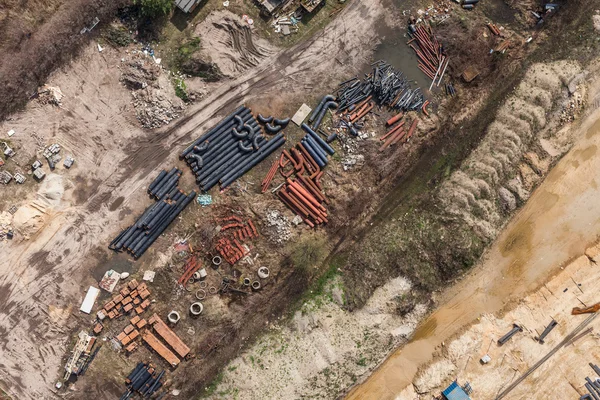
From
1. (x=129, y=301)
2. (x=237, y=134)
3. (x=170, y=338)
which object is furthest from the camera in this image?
(x=237, y=134)

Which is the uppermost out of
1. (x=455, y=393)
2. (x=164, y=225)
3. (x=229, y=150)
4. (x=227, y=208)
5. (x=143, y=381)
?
(x=229, y=150)

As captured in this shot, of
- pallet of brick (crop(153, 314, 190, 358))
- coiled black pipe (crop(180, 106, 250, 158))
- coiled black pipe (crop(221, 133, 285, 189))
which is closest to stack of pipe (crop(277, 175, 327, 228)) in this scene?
coiled black pipe (crop(221, 133, 285, 189))

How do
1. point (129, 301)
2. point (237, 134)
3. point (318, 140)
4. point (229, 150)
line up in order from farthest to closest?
point (318, 140)
point (229, 150)
point (237, 134)
point (129, 301)

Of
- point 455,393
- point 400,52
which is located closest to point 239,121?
point 400,52

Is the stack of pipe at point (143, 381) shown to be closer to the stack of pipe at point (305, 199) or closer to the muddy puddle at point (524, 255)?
the muddy puddle at point (524, 255)

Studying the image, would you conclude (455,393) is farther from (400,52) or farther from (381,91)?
(400,52)

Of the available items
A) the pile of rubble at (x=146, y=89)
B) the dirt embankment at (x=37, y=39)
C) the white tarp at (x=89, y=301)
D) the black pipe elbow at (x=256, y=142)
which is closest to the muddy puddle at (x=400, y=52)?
the black pipe elbow at (x=256, y=142)

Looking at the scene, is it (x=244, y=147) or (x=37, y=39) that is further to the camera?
(x=244, y=147)
